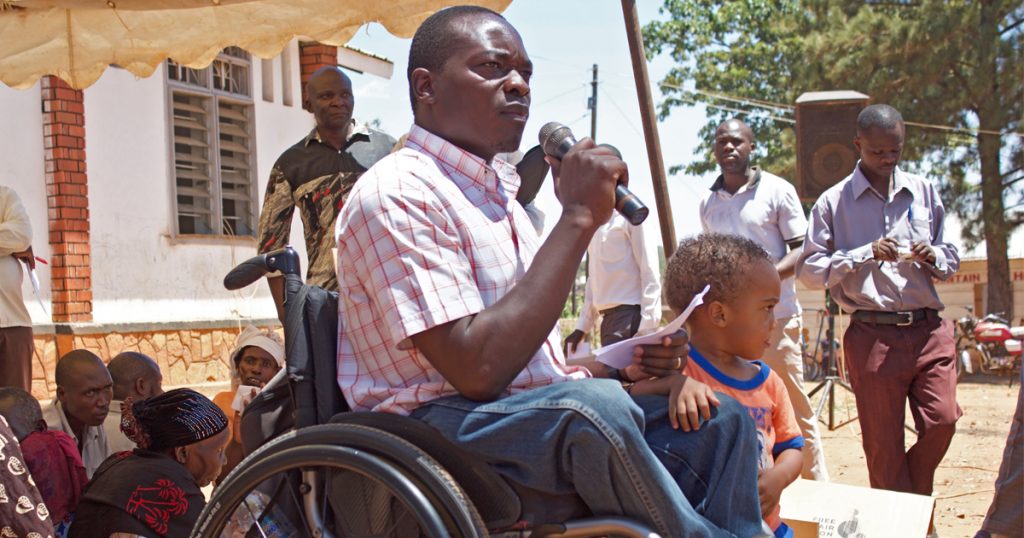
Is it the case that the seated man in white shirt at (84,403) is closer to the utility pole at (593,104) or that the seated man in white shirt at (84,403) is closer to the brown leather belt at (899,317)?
the brown leather belt at (899,317)

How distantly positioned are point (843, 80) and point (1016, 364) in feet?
26.8

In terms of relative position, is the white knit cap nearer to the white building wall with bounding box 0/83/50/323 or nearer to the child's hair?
the child's hair

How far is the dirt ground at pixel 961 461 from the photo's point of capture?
5.90 m

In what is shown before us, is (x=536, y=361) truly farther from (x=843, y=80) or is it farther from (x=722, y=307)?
(x=843, y=80)

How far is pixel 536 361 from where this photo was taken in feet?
7.93

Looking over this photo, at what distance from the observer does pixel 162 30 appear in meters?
5.00

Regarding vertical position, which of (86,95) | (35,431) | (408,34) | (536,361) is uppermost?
(86,95)

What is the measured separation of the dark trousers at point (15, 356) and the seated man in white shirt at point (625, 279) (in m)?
3.52

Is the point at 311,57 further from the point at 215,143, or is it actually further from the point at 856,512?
the point at 856,512

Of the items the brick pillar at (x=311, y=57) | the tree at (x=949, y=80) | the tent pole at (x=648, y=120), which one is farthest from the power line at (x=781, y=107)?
the tent pole at (x=648, y=120)

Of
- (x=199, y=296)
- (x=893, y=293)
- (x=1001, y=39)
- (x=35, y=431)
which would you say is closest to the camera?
(x=35, y=431)

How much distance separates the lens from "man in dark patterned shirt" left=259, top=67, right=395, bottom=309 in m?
4.55

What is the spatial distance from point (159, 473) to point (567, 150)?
1.72 meters

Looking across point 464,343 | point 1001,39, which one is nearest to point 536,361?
point 464,343
